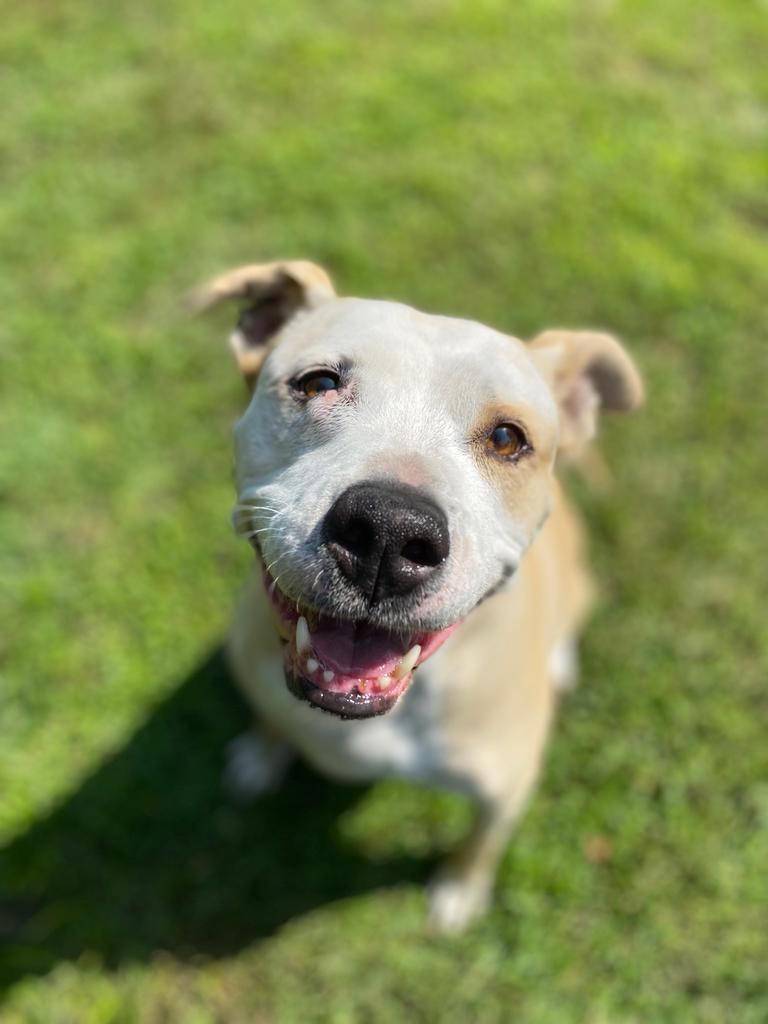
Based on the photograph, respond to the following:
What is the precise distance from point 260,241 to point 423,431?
363 cm

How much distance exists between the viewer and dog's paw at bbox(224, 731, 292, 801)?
3875 mm

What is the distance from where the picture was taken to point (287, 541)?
2.00 meters

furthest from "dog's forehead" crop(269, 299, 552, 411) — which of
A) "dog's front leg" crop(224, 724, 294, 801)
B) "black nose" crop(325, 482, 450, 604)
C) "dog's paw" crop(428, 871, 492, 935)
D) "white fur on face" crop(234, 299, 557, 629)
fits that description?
"dog's paw" crop(428, 871, 492, 935)

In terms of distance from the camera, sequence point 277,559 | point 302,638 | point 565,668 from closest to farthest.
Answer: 1. point 277,559
2. point 302,638
3. point 565,668

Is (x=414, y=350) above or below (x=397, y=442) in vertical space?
above

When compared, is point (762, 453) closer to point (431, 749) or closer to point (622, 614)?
point (622, 614)

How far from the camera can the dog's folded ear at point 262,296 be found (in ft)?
8.32

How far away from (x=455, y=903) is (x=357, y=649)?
2047 millimetres

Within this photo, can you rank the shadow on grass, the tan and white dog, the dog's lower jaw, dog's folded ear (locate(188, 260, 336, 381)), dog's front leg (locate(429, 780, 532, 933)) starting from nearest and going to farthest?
the tan and white dog, the dog's lower jaw, dog's folded ear (locate(188, 260, 336, 381)), dog's front leg (locate(429, 780, 532, 933)), the shadow on grass

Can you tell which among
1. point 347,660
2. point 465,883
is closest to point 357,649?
point 347,660

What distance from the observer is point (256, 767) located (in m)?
3.90

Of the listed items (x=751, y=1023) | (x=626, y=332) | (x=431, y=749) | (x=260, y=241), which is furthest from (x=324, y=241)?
(x=751, y=1023)

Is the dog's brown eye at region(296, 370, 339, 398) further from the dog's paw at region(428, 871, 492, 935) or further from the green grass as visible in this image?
the dog's paw at region(428, 871, 492, 935)

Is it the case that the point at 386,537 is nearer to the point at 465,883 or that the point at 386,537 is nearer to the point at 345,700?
the point at 345,700
